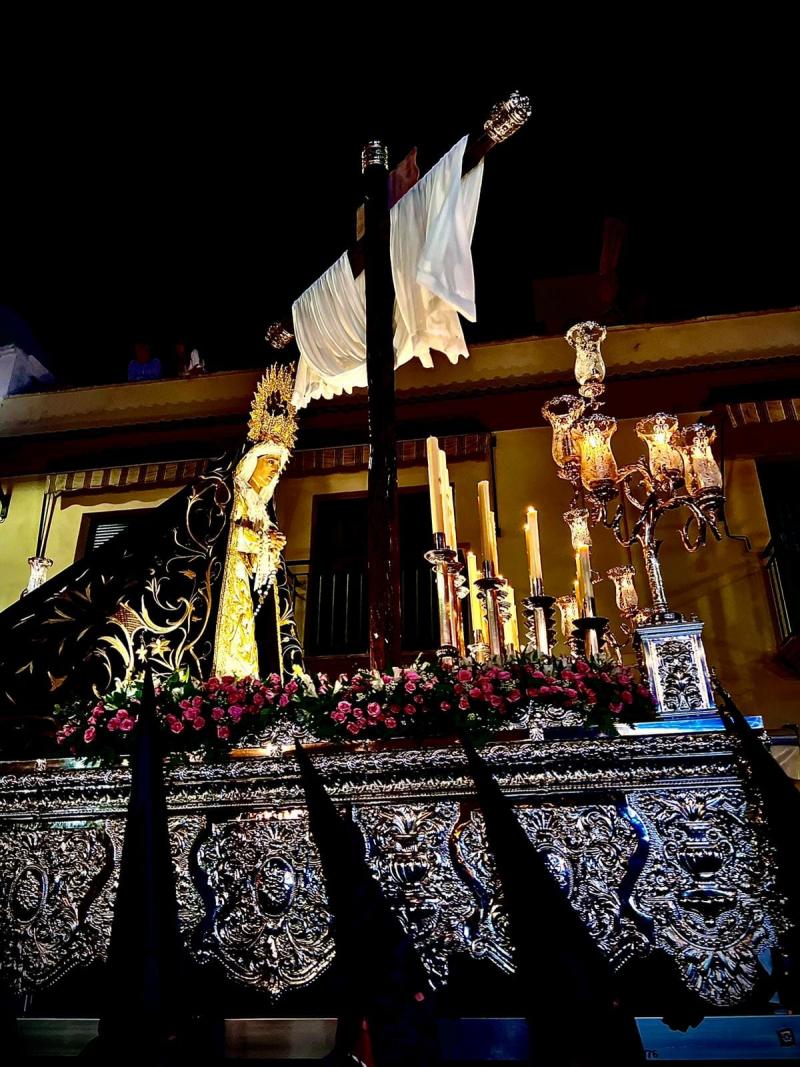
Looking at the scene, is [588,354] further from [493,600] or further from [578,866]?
[578,866]

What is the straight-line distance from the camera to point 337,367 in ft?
15.5

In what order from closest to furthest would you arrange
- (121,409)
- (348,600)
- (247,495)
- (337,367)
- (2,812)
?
(2,812), (247,495), (337,367), (348,600), (121,409)

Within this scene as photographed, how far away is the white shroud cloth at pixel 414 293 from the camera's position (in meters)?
3.93

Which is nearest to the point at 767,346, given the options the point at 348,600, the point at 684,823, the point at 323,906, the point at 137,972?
the point at 348,600

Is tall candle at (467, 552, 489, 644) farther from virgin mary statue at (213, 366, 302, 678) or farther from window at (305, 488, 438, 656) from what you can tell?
window at (305, 488, 438, 656)

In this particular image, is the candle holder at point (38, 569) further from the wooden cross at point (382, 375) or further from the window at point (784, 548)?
the window at point (784, 548)

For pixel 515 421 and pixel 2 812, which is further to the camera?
pixel 515 421

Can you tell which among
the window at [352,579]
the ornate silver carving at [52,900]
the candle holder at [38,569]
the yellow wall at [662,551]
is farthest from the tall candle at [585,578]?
the candle holder at [38,569]

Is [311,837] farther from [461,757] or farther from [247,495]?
[247,495]

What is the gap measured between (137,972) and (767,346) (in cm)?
930

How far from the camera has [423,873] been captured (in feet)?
7.42

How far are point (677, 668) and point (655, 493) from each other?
0.96m

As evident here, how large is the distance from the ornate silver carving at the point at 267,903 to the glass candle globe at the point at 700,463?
2.07 metres

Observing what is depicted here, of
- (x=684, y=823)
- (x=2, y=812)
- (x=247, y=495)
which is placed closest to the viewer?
(x=684, y=823)
